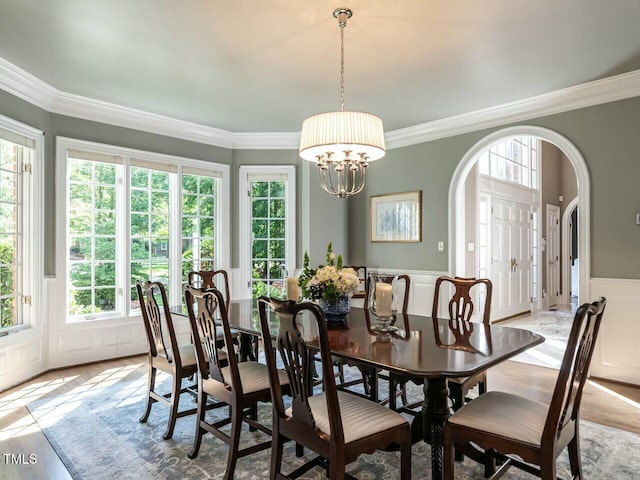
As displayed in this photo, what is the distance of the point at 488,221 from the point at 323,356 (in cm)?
541

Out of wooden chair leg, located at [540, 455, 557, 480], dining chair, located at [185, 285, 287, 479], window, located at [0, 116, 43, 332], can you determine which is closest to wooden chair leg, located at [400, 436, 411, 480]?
wooden chair leg, located at [540, 455, 557, 480]

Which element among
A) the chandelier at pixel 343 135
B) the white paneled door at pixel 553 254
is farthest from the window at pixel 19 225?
the white paneled door at pixel 553 254

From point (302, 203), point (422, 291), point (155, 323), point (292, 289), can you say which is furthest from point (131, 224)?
point (422, 291)

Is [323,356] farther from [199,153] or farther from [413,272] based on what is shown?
[199,153]

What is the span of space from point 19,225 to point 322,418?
3545 millimetres

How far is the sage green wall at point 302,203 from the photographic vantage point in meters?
5.48

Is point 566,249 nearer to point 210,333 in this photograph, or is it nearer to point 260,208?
point 260,208

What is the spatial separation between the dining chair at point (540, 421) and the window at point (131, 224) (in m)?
Result: 3.89

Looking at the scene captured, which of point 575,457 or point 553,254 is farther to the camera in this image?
point 553,254

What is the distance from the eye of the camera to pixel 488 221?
20.8 ft

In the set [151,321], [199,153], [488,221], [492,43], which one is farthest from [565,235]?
[151,321]

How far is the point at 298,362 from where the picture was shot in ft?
5.80

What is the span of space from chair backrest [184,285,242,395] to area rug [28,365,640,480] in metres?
0.47

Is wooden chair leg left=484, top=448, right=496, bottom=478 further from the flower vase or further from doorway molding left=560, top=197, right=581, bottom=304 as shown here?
doorway molding left=560, top=197, right=581, bottom=304
